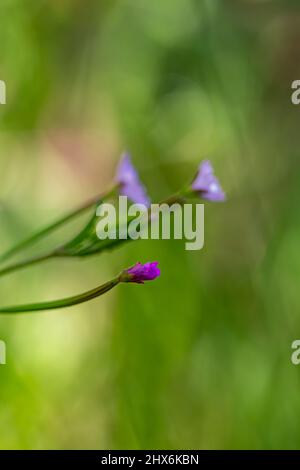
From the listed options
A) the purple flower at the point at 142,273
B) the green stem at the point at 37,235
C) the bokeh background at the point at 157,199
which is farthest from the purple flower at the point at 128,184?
the bokeh background at the point at 157,199

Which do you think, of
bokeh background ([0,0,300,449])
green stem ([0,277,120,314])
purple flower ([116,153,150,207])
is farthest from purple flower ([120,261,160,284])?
bokeh background ([0,0,300,449])

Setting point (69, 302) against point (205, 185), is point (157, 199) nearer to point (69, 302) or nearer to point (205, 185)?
point (205, 185)

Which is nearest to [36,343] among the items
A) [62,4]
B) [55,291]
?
[55,291]

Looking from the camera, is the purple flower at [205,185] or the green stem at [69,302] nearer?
the green stem at [69,302]

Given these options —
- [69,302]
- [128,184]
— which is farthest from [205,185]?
[69,302]

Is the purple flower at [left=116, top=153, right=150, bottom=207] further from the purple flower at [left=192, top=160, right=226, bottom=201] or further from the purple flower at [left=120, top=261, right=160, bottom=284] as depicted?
the purple flower at [left=120, top=261, right=160, bottom=284]

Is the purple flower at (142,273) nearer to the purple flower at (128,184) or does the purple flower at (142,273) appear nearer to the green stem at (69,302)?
the green stem at (69,302)

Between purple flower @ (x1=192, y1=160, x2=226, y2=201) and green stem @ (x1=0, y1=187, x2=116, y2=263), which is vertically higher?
purple flower @ (x1=192, y1=160, x2=226, y2=201)

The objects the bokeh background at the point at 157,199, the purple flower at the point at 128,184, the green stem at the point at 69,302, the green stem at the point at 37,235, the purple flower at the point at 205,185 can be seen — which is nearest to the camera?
the green stem at the point at 69,302
